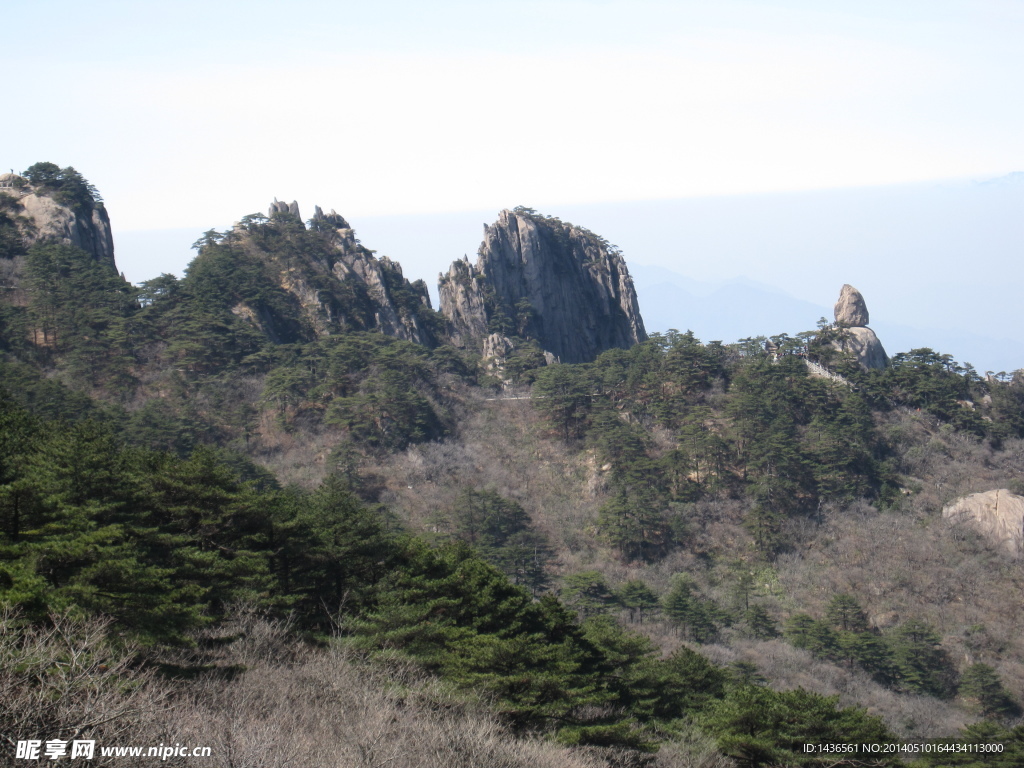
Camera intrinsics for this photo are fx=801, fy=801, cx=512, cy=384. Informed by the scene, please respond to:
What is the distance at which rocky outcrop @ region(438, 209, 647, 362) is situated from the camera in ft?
218

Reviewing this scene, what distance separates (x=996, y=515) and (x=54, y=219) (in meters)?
57.9

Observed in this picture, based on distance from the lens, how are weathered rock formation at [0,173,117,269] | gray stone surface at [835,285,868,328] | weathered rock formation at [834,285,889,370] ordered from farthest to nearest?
gray stone surface at [835,285,868,328] → weathered rock formation at [834,285,889,370] → weathered rock formation at [0,173,117,269]

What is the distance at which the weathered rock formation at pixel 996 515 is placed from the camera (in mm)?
38250

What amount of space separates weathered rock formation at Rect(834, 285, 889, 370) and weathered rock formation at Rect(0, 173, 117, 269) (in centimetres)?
5155

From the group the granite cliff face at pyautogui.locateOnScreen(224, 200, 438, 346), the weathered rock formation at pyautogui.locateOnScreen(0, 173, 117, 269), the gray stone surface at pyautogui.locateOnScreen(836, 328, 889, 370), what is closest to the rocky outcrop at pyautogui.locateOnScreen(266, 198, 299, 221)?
the granite cliff face at pyautogui.locateOnScreen(224, 200, 438, 346)

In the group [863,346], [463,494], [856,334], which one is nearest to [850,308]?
[856,334]

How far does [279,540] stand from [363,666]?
5.34 metres

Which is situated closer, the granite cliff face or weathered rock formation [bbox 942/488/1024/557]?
weathered rock formation [bbox 942/488/1024/557]

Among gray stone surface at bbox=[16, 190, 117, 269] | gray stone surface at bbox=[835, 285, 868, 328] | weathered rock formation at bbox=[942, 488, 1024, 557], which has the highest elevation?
gray stone surface at bbox=[16, 190, 117, 269]

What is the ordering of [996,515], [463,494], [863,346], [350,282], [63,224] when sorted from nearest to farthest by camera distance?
[463,494] → [996,515] → [63,224] → [863,346] → [350,282]

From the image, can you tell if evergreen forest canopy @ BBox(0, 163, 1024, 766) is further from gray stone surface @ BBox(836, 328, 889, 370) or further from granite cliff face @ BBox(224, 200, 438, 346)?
gray stone surface @ BBox(836, 328, 889, 370)

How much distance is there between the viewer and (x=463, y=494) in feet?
127

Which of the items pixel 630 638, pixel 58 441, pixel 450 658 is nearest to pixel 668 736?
pixel 630 638

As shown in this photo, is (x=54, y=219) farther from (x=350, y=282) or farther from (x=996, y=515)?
(x=996, y=515)
